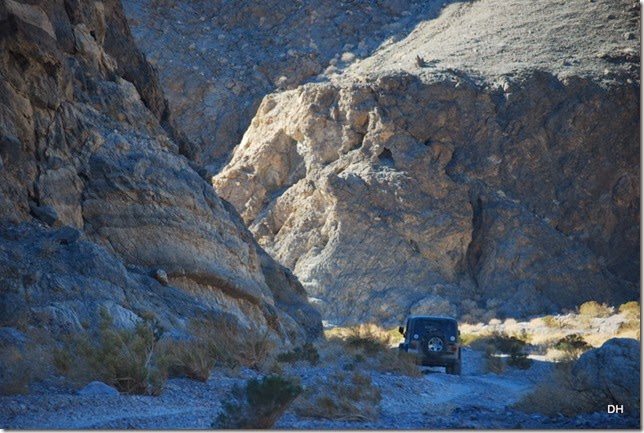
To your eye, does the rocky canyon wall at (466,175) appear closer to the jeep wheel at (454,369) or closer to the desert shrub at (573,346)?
the desert shrub at (573,346)

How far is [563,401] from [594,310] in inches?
1216

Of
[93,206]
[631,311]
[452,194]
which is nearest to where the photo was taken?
[93,206]

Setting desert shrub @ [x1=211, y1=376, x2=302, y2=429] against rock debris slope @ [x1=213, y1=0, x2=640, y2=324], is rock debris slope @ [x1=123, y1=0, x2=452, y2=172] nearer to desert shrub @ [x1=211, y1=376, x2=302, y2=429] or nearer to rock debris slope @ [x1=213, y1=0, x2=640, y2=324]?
rock debris slope @ [x1=213, y1=0, x2=640, y2=324]

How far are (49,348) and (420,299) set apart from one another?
110 ft

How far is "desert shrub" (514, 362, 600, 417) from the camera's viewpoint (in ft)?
38.0

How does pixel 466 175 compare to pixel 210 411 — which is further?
pixel 466 175

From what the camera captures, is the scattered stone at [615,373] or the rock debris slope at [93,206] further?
the rock debris slope at [93,206]

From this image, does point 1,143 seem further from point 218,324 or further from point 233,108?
point 233,108

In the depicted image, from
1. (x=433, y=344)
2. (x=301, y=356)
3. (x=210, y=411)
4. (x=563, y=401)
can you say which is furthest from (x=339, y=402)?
(x=433, y=344)

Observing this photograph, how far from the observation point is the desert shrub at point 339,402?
10828 millimetres

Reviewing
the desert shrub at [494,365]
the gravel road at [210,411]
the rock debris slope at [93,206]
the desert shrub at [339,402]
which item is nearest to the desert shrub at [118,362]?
the gravel road at [210,411]

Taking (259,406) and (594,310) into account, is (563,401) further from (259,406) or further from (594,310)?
(594,310)

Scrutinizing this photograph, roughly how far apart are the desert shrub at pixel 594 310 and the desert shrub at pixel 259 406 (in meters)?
33.8

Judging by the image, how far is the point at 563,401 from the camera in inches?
462
